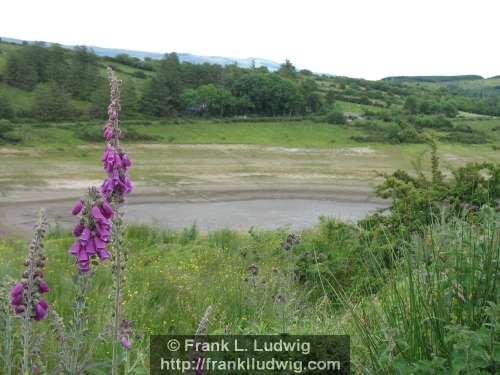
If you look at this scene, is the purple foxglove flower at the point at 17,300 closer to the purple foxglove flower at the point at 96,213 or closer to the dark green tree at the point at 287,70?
the purple foxglove flower at the point at 96,213

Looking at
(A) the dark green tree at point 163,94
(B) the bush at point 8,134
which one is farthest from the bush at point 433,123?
(B) the bush at point 8,134

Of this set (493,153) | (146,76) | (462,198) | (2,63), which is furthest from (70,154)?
(493,153)

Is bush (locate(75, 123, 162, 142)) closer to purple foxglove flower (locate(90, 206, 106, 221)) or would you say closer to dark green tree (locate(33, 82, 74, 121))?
dark green tree (locate(33, 82, 74, 121))

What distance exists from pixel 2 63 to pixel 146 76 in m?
16.0

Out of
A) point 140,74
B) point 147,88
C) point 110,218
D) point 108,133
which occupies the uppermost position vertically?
point 140,74

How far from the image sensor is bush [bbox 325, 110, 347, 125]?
60344mm

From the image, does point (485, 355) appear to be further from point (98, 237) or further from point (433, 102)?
point (433, 102)

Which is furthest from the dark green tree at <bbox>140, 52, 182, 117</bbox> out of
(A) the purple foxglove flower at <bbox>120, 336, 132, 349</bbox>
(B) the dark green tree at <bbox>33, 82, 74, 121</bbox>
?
(A) the purple foxglove flower at <bbox>120, 336, 132, 349</bbox>

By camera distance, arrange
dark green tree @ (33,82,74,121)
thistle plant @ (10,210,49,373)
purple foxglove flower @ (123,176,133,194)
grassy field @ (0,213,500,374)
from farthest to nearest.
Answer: dark green tree @ (33,82,74,121), grassy field @ (0,213,500,374), purple foxglove flower @ (123,176,133,194), thistle plant @ (10,210,49,373)

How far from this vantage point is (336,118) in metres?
60.8

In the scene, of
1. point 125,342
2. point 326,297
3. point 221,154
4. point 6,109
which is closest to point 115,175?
point 125,342

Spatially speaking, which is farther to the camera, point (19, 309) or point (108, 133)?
point (108, 133)

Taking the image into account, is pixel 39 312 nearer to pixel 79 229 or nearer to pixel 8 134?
pixel 79 229

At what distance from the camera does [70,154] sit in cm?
3875
